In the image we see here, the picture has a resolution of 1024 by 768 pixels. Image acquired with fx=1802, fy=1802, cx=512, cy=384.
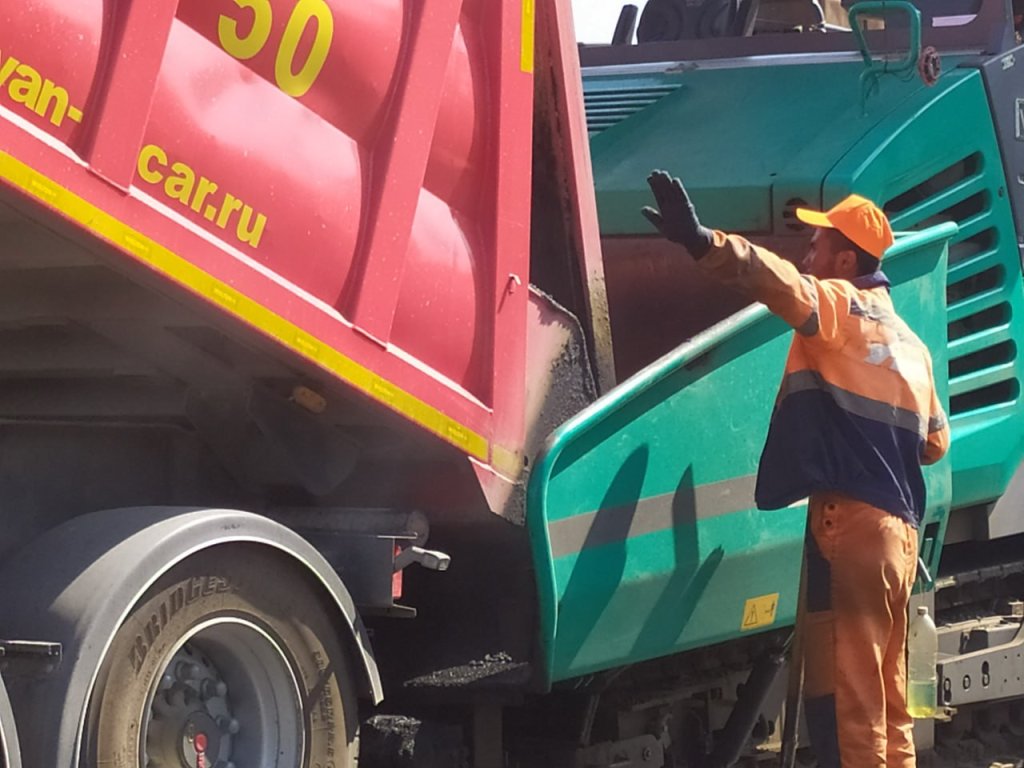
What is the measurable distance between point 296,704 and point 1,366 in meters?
0.98

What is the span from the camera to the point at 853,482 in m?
4.64

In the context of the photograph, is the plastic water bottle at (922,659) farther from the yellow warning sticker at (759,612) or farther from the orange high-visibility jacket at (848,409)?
the orange high-visibility jacket at (848,409)

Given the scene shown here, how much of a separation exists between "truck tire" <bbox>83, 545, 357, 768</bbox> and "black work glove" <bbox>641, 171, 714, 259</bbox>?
1.22 metres

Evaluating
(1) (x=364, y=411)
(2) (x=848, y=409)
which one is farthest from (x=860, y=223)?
(1) (x=364, y=411)

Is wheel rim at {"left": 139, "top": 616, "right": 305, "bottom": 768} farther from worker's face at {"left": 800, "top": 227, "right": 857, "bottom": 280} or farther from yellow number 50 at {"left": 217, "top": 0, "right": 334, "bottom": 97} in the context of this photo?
worker's face at {"left": 800, "top": 227, "right": 857, "bottom": 280}

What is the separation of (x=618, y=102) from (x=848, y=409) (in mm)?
2405

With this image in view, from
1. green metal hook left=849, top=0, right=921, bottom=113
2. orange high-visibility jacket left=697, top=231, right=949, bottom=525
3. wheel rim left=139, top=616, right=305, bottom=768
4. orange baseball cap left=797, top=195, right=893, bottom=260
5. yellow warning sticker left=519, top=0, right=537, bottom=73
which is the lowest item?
wheel rim left=139, top=616, right=305, bottom=768

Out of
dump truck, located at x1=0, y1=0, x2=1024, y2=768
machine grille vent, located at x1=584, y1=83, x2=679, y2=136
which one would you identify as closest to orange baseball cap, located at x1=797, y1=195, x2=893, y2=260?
dump truck, located at x1=0, y1=0, x2=1024, y2=768

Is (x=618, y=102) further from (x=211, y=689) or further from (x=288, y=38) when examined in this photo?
(x=211, y=689)

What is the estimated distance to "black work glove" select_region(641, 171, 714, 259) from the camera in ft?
14.0

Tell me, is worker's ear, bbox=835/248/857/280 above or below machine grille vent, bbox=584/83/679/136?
below

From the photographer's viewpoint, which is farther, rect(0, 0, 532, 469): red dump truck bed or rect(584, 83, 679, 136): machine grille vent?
rect(584, 83, 679, 136): machine grille vent

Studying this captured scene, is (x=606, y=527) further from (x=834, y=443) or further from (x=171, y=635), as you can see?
(x=171, y=635)

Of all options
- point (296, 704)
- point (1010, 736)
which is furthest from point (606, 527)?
point (1010, 736)
